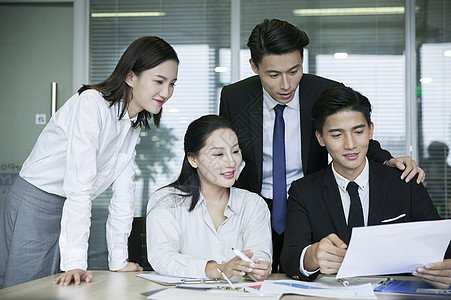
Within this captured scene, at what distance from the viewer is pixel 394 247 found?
1486 mm

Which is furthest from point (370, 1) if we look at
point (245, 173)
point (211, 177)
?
point (211, 177)

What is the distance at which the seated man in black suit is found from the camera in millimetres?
1948

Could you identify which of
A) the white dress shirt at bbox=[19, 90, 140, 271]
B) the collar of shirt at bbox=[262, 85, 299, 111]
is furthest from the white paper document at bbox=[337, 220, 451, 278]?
the collar of shirt at bbox=[262, 85, 299, 111]


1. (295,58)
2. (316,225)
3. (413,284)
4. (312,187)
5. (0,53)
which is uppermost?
(0,53)

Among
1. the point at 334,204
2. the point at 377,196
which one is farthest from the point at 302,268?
the point at 377,196

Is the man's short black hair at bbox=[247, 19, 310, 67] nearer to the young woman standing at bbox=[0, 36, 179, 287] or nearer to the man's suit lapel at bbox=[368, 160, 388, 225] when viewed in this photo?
the young woman standing at bbox=[0, 36, 179, 287]

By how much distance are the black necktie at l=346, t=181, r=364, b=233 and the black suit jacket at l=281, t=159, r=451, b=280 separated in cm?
3

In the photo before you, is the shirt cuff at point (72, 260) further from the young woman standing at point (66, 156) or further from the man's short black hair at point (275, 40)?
the man's short black hair at point (275, 40)

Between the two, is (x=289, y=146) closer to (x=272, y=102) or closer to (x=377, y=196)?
(x=272, y=102)

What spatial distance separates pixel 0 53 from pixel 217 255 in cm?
298

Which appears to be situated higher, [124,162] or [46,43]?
[46,43]

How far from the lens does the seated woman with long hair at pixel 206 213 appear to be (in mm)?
1967

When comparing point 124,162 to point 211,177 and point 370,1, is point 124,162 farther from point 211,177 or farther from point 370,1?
point 370,1

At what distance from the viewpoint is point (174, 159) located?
4004 mm
